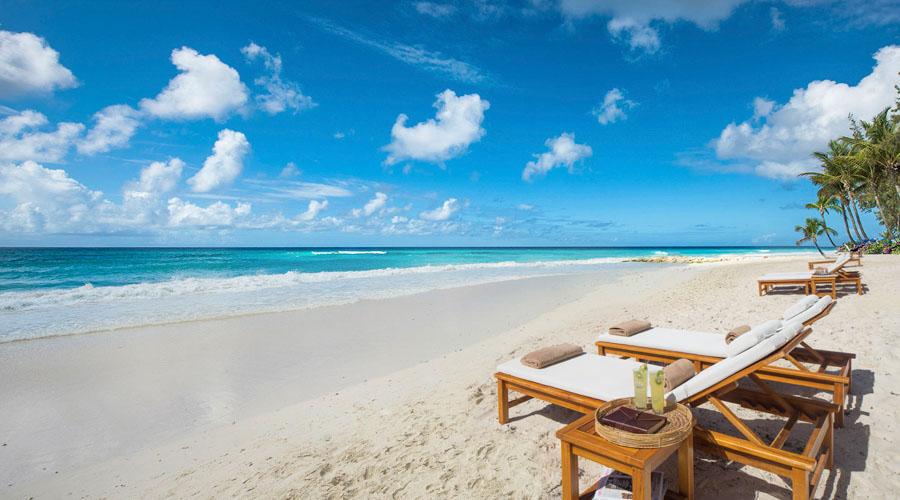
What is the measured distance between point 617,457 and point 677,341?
271cm

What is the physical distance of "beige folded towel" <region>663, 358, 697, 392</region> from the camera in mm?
2811

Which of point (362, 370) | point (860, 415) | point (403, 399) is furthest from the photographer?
point (362, 370)

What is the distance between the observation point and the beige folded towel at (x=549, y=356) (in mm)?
3602

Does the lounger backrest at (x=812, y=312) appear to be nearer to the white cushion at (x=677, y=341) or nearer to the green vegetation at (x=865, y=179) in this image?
the white cushion at (x=677, y=341)

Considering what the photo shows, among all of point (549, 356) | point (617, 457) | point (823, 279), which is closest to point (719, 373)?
point (617, 457)

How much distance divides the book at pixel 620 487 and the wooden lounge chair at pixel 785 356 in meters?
1.41

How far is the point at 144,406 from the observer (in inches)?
187

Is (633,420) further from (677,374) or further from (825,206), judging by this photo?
(825,206)

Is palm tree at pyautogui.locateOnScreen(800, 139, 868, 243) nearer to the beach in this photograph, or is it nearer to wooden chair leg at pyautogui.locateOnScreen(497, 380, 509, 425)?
the beach

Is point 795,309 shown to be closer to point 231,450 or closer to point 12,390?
point 231,450

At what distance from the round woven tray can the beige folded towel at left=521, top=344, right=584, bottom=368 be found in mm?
1173

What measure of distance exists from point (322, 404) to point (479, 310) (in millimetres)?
6060

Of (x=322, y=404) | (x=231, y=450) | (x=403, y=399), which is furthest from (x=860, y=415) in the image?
(x=231, y=450)

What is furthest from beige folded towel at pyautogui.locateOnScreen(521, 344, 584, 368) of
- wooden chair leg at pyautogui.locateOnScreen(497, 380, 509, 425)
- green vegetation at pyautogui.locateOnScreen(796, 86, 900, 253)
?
green vegetation at pyautogui.locateOnScreen(796, 86, 900, 253)
